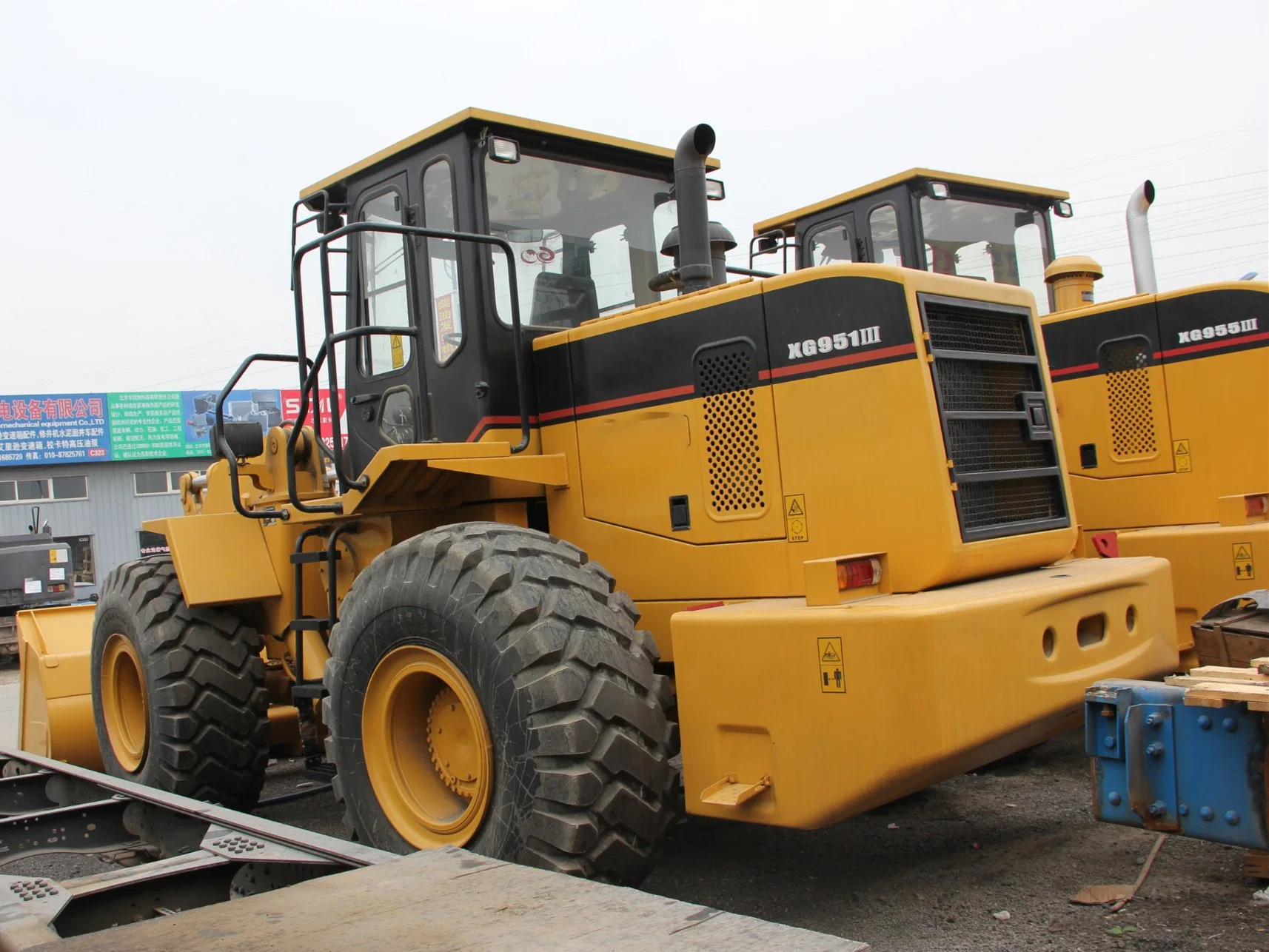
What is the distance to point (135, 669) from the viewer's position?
21.9 ft

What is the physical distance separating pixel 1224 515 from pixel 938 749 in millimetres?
3374

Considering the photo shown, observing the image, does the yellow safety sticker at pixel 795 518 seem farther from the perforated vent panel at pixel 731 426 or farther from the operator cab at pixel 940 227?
the operator cab at pixel 940 227

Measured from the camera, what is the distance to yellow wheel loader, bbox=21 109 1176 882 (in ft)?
12.0

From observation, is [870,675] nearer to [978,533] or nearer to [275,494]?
[978,533]

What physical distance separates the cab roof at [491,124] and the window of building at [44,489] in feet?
105

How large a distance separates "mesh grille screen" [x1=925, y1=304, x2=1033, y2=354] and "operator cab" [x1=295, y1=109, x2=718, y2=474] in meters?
1.60

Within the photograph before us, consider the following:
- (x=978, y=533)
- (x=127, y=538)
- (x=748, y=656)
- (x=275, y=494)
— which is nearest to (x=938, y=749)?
(x=748, y=656)

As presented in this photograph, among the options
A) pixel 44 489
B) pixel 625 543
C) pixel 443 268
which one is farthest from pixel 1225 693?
pixel 44 489

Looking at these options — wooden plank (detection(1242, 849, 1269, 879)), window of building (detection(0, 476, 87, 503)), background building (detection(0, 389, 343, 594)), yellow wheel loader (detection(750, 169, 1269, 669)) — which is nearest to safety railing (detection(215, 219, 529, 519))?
yellow wheel loader (detection(750, 169, 1269, 669))

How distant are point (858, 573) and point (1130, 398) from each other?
11.9ft

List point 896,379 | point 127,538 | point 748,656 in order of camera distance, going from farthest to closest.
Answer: point 127,538 → point 896,379 → point 748,656

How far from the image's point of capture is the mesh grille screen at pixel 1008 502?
413cm

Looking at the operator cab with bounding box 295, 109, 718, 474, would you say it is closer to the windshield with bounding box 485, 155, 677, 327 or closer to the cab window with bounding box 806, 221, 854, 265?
the windshield with bounding box 485, 155, 677, 327

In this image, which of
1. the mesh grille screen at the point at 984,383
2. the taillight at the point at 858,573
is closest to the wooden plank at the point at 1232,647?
the mesh grille screen at the point at 984,383
